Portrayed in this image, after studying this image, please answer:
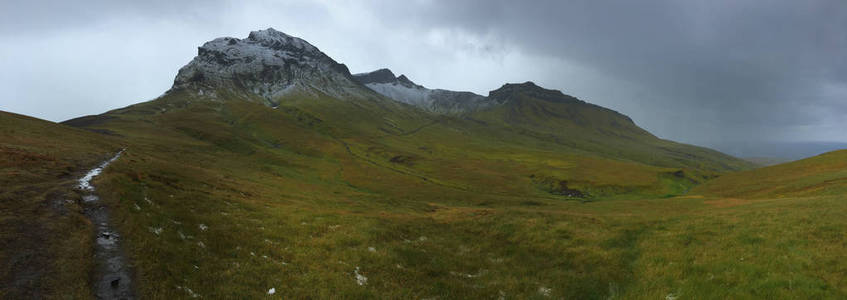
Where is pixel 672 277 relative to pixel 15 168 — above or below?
below

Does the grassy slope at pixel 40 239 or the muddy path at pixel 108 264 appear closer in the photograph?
the grassy slope at pixel 40 239

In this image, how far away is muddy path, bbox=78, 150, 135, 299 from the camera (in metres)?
9.92

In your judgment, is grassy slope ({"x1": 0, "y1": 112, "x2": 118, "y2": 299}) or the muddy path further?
the muddy path

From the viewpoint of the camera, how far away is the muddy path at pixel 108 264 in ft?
32.6

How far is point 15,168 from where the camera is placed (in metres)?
25.5

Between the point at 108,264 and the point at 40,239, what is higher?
the point at 40,239

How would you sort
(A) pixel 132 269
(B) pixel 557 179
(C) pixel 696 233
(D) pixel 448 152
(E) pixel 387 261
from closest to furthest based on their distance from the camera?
(A) pixel 132 269
(E) pixel 387 261
(C) pixel 696 233
(B) pixel 557 179
(D) pixel 448 152

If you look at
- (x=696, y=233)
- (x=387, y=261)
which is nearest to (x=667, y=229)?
(x=696, y=233)

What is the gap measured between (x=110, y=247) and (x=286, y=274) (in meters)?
7.05

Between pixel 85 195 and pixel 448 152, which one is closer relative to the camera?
pixel 85 195

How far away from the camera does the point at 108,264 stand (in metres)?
11.4

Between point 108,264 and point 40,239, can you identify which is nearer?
point 108,264

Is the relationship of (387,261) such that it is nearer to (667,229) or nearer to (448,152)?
(667,229)

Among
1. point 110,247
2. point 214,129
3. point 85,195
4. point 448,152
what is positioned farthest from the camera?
point 448,152
